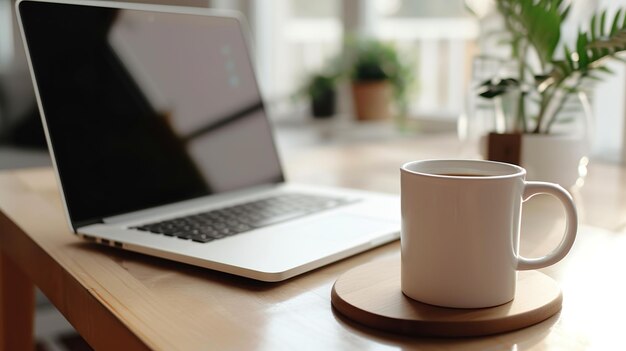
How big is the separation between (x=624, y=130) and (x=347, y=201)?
0.71 meters

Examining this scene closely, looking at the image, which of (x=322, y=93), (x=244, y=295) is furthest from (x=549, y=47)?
(x=322, y=93)

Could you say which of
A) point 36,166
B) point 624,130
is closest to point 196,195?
point 36,166

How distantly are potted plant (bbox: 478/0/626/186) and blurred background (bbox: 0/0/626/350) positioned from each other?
12cm

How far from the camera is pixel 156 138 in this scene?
0.79 m

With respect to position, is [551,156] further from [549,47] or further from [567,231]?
[567,231]

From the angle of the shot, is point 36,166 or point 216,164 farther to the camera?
point 36,166

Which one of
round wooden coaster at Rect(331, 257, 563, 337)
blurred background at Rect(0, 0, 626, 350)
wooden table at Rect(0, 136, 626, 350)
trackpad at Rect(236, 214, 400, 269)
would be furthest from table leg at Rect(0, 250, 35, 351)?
round wooden coaster at Rect(331, 257, 563, 337)

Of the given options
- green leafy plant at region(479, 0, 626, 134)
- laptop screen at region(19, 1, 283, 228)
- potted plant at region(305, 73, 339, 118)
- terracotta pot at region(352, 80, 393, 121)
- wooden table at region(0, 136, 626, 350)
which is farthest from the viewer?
potted plant at region(305, 73, 339, 118)

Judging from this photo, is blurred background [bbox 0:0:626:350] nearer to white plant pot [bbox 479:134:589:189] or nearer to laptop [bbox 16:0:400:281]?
white plant pot [bbox 479:134:589:189]

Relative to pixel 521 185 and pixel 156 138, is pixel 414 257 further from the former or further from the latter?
pixel 156 138

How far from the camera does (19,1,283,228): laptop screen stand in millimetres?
699

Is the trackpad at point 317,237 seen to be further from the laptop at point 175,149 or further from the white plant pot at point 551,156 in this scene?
the white plant pot at point 551,156

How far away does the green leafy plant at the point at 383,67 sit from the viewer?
228 centimetres

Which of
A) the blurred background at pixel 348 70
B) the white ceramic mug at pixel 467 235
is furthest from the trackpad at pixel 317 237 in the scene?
the blurred background at pixel 348 70
